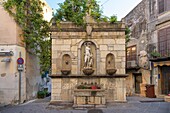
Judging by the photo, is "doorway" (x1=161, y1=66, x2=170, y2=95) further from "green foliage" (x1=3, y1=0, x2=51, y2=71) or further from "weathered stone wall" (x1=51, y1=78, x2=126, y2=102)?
"green foliage" (x1=3, y1=0, x2=51, y2=71)

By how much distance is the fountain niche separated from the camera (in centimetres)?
1066

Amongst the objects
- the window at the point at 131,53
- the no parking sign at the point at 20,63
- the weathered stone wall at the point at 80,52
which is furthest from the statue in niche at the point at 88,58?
the window at the point at 131,53

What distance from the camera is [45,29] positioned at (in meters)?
13.3

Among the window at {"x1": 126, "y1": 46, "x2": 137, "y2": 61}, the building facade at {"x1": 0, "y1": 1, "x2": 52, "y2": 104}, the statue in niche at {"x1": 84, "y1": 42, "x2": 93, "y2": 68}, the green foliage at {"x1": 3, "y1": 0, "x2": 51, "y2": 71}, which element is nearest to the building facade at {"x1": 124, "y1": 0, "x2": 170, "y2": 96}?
the window at {"x1": 126, "y1": 46, "x2": 137, "y2": 61}

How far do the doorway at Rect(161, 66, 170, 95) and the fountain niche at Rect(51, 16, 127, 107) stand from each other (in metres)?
6.68

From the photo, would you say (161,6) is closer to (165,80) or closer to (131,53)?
(131,53)

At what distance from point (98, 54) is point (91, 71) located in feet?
3.31

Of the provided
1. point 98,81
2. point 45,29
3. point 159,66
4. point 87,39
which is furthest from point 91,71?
point 159,66

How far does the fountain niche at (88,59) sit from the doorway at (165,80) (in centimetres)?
668

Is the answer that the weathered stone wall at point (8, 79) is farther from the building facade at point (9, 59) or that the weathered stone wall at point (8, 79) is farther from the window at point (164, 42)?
the window at point (164, 42)

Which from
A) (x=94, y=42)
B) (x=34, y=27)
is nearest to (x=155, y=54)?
(x=94, y=42)

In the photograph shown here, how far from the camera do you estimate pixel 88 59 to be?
35.1 feet

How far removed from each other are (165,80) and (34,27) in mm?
10697

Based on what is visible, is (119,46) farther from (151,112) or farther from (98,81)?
(151,112)
